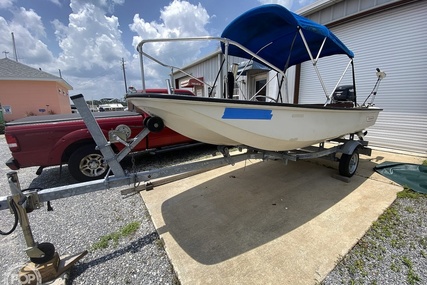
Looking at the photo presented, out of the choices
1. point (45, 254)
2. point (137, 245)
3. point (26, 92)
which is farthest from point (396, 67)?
point (26, 92)

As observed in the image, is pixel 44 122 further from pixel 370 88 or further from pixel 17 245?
Result: pixel 370 88

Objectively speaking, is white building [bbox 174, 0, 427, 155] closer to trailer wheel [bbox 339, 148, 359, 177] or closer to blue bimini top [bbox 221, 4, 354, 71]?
blue bimini top [bbox 221, 4, 354, 71]

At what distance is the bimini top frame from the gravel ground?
1.79m

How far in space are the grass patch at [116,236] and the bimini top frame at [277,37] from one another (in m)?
1.71

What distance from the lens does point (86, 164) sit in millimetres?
3682

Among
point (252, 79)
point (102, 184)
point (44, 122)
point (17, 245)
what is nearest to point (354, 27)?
point (252, 79)

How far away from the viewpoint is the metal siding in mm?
4789

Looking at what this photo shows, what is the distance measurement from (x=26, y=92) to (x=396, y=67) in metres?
21.5

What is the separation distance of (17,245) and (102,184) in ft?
4.50

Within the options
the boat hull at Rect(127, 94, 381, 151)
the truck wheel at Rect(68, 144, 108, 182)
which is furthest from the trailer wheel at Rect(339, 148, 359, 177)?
the truck wheel at Rect(68, 144, 108, 182)

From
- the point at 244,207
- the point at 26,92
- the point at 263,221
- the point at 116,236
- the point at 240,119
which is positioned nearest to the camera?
the point at 240,119

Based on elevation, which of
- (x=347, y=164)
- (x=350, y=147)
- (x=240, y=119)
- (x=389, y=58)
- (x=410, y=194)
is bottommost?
(x=410, y=194)

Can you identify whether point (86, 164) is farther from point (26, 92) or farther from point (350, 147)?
point (26, 92)

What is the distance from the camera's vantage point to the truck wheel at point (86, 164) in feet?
11.6
